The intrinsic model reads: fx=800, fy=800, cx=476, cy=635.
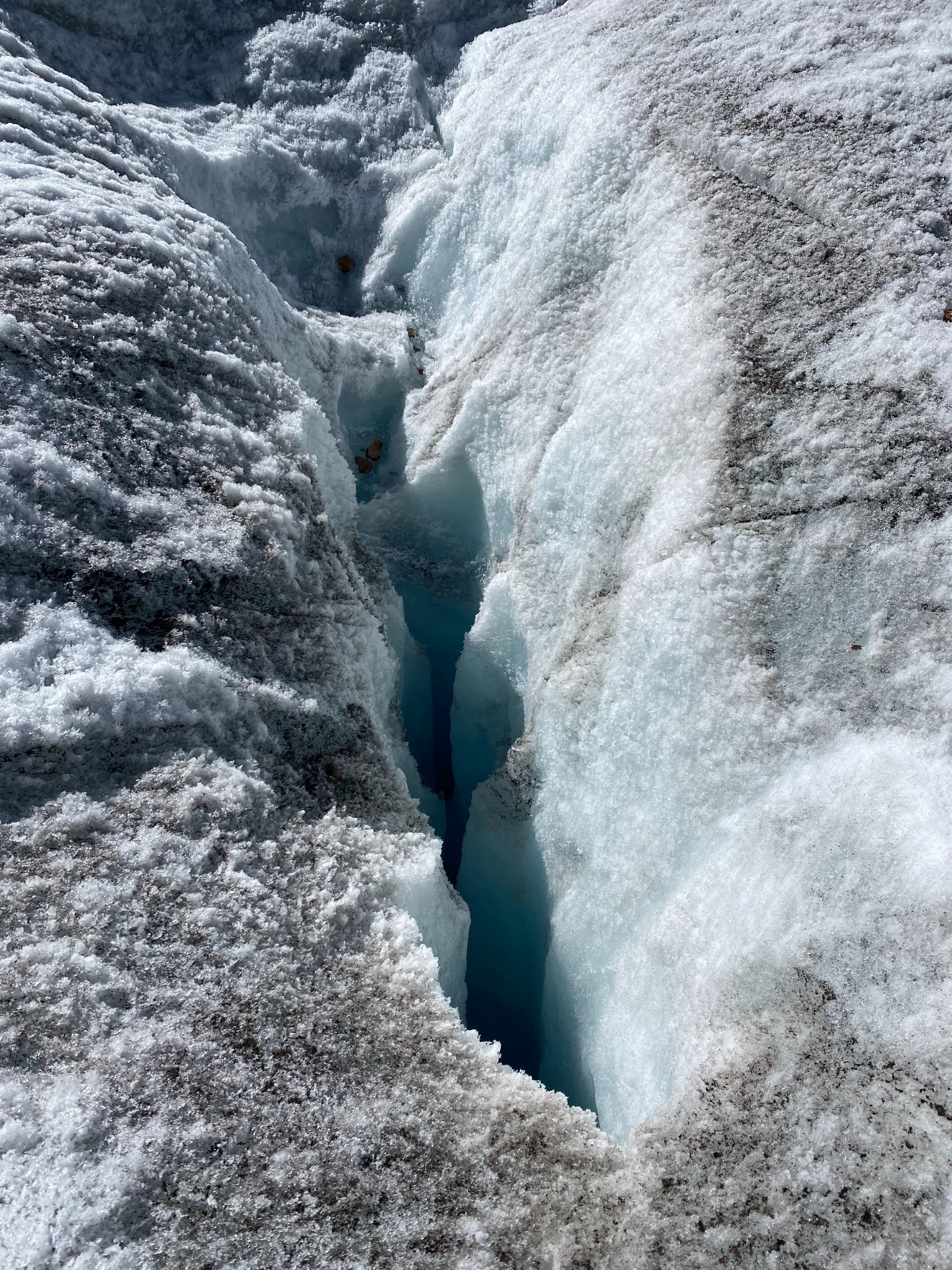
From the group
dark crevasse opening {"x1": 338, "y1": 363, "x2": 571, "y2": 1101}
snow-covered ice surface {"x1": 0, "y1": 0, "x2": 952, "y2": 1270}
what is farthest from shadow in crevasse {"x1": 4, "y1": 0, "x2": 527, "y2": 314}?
dark crevasse opening {"x1": 338, "y1": 363, "x2": 571, "y2": 1101}

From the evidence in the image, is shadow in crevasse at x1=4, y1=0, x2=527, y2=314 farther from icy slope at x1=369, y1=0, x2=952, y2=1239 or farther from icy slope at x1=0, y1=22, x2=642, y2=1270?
icy slope at x1=0, y1=22, x2=642, y2=1270

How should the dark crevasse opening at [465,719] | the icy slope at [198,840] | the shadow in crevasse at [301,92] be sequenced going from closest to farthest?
1. the icy slope at [198,840]
2. the dark crevasse opening at [465,719]
3. the shadow in crevasse at [301,92]

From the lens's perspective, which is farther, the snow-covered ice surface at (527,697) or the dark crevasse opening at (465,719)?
the dark crevasse opening at (465,719)

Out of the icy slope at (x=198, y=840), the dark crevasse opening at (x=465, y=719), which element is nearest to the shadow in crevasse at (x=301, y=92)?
the dark crevasse opening at (x=465, y=719)

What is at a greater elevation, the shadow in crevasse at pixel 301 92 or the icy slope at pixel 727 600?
the shadow in crevasse at pixel 301 92

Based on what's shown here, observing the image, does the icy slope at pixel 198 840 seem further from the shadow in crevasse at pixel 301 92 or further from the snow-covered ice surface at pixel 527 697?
the shadow in crevasse at pixel 301 92

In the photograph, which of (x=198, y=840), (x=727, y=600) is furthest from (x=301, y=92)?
(x=198, y=840)

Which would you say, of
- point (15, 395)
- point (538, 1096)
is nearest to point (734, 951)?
point (538, 1096)
